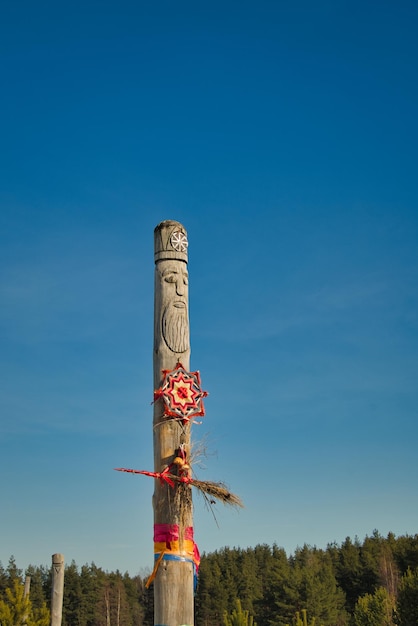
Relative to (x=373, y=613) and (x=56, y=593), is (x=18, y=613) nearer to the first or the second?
(x=56, y=593)

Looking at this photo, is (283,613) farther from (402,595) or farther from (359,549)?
(359,549)

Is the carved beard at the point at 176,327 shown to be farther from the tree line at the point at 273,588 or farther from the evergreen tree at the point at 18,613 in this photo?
the tree line at the point at 273,588

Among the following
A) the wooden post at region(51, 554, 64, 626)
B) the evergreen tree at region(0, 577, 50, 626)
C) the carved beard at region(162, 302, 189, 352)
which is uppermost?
the carved beard at region(162, 302, 189, 352)

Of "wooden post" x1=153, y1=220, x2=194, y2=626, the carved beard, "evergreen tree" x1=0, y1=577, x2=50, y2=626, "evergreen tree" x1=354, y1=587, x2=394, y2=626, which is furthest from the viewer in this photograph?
"evergreen tree" x1=354, y1=587, x2=394, y2=626

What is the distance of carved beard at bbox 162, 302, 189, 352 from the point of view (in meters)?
8.41

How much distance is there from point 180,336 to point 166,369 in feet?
1.42

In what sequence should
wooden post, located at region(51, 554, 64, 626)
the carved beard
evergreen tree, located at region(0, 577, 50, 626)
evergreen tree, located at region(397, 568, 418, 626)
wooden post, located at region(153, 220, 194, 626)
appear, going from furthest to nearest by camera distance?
evergreen tree, located at region(397, 568, 418, 626)
evergreen tree, located at region(0, 577, 50, 626)
wooden post, located at region(51, 554, 64, 626)
the carved beard
wooden post, located at region(153, 220, 194, 626)

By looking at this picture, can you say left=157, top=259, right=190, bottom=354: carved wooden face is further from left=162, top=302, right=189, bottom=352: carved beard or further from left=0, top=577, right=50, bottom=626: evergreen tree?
left=0, top=577, right=50, bottom=626: evergreen tree

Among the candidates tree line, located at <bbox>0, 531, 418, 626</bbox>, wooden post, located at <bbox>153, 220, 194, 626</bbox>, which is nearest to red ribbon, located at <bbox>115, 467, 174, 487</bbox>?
wooden post, located at <bbox>153, 220, 194, 626</bbox>

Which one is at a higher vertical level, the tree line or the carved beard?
the tree line

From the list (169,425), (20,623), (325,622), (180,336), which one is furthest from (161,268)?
(325,622)

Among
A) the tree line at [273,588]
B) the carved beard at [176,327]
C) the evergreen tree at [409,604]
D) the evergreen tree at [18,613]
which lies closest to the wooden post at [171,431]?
the carved beard at [176,327]

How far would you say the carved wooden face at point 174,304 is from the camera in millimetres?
8430

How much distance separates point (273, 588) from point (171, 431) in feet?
169
